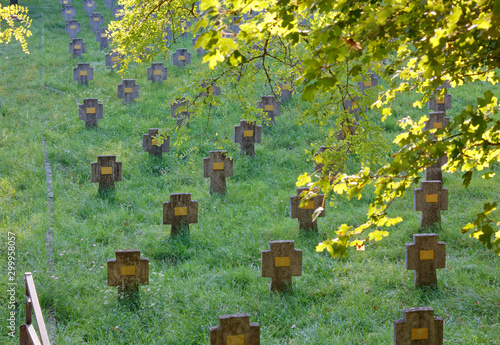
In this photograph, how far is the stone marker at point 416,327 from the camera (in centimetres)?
415

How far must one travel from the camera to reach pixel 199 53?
16484 mm

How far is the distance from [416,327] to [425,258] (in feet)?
4.73

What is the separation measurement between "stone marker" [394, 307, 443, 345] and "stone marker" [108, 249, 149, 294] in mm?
2598

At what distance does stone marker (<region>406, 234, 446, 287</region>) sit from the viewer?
5480 millimetres

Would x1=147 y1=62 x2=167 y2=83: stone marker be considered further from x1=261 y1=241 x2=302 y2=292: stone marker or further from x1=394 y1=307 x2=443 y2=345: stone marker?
x1=394 y1=307 x2=443 y2=345: stone marker

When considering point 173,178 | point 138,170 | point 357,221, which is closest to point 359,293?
point 357,221

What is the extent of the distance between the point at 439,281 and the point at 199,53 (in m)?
12.5

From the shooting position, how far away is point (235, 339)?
4.12 meters

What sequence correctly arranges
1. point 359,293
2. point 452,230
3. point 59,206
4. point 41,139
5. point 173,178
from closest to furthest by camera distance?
point 359,293 < point 452,230 < point 59,206 < point 173,178 < point 41,139

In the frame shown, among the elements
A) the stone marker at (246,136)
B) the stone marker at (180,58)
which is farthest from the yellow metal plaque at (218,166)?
the stone marker at (180,58)

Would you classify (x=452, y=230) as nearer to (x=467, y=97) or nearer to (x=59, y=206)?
(x=59, y=206)

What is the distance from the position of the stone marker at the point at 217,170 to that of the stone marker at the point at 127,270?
283 centimetres

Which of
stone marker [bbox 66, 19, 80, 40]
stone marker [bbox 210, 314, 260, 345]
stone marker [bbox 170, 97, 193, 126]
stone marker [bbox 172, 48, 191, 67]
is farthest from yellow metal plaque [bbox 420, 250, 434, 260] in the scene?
stone marker [bbox 66, 19, 80, 40]

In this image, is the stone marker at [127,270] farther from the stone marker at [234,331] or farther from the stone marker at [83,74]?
the stone marker at [83,74]
